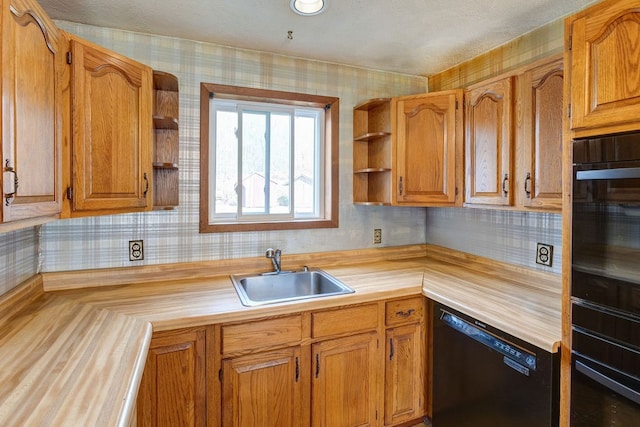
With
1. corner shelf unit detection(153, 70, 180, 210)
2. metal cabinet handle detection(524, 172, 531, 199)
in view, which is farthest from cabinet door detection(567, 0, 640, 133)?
corner shelf unit detection(153, 70, 180, 210)

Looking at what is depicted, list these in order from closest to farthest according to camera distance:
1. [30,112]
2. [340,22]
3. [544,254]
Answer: [30,112]
[340,22]
[544,254]

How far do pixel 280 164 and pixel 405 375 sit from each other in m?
1.54

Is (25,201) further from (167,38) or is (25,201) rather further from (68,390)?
(167,38)

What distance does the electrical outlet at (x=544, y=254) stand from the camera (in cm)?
186

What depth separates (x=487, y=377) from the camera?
1.57 meters

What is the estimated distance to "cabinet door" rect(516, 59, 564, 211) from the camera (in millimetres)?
1496

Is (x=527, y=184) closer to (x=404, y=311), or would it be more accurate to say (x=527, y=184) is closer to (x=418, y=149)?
(x=418, y=149)

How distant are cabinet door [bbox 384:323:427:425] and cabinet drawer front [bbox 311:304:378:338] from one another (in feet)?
0.49

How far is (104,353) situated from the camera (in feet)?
3.62

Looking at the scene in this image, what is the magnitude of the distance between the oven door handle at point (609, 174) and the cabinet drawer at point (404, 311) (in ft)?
3.40

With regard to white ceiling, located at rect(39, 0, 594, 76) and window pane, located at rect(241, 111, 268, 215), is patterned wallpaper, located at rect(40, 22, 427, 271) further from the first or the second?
window pane, located at rect(241, 111, 268, 215)

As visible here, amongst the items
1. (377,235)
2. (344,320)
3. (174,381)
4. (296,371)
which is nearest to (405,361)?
(344,320)

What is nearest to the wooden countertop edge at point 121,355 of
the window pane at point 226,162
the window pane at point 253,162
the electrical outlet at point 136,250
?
the electrical outlet at point 136,250

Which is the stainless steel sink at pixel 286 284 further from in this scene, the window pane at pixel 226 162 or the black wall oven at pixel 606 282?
the black wall oven at pixel 606 282
